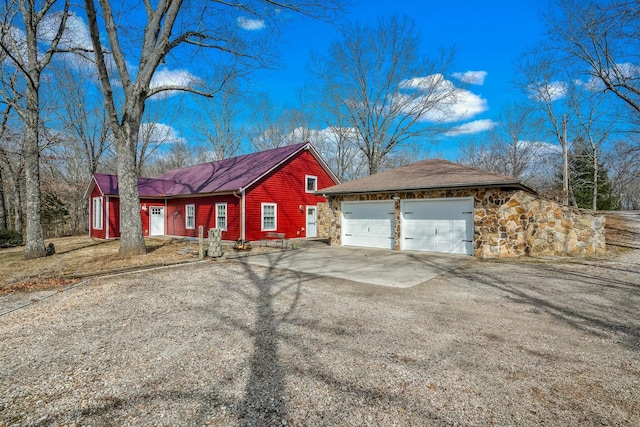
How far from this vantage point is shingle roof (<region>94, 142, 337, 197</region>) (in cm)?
1659

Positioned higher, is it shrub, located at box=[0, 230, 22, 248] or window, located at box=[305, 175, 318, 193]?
window, located at box=[305, 175, 318, 193]

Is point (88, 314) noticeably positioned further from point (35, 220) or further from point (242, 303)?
point (35, 220)

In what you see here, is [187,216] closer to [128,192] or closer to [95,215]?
[95,215]

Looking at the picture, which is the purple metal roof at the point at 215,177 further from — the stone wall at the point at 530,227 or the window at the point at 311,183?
the stone wall at the point at 530,227

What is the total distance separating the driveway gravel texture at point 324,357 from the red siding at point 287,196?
389 inches

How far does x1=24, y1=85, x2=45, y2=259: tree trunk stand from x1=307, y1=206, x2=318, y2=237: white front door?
12317 millimetres

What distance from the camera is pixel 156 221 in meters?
20.6

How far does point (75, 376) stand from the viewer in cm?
310

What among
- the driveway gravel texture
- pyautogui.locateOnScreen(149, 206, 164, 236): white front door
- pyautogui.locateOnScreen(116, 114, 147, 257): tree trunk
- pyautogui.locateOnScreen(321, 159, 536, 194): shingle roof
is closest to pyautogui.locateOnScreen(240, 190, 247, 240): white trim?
pyautogui.locateOnScreen(321, 159, 536, 194): shingle roof

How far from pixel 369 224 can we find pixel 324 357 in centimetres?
1039

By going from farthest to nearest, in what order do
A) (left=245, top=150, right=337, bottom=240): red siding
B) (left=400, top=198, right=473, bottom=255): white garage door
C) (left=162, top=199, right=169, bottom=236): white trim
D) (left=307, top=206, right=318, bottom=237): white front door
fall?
(left=162, top=199, right=169, bottom=236): white trim → (left=307, top=206, right=318, bottom=237): white front door → (left=245, top=150, right=337, bottom=240): red siding → (left=400, top=198, right=473, bottom=255): white garage door

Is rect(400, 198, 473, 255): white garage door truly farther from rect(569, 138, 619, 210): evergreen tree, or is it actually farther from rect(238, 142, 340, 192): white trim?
rect(569, 138, 619, 210): evergreen tree

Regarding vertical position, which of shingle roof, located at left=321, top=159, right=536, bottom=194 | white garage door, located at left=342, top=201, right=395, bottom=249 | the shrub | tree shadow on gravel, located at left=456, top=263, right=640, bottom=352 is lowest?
tree shadow on gravel, located at left=456, top=263, right=640, bottom=352

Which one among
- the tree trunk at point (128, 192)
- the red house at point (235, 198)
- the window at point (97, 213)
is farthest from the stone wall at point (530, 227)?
the window at point (97, 213)
